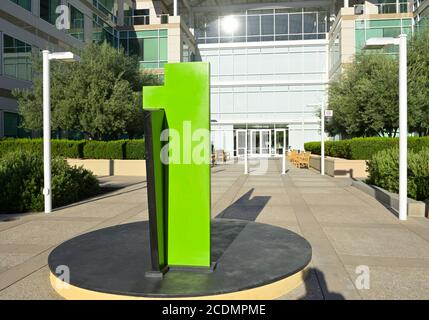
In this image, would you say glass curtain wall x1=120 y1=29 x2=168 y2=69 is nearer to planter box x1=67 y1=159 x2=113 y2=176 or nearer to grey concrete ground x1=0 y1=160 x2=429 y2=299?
planter box x1=67 y1=159 x2=113 y2=176

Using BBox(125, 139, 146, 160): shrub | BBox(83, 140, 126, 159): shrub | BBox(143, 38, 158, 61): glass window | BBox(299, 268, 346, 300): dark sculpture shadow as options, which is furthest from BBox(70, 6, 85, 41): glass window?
BBox(299, 268, 346, 300): dark sculpture shadow

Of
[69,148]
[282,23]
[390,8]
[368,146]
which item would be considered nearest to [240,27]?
[282,23]

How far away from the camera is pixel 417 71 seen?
1942 centimetres

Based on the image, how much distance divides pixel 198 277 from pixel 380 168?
8590 mm

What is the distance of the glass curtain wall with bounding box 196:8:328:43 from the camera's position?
42.3 m

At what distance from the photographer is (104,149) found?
19.8 metres

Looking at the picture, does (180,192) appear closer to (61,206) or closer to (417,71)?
(61,206)

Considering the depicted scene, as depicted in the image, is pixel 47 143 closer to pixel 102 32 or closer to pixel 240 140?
pixel 102 32

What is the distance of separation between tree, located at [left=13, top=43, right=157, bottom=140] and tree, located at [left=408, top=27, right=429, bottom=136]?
47.0 feet

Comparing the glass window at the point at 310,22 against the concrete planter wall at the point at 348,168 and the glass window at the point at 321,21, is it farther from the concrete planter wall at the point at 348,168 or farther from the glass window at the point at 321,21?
the concrete planter wall at the point at 348,168

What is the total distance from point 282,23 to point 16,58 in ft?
96.5

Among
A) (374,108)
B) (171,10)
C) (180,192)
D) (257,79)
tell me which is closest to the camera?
(180,192)

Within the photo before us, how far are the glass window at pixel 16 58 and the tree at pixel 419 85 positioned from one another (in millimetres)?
21890
